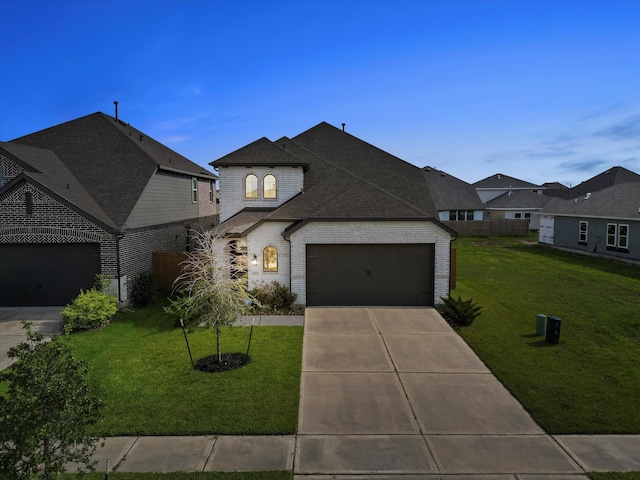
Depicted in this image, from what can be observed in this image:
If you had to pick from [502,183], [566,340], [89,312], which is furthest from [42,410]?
[502,183]

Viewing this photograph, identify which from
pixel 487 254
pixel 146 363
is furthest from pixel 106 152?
pixel 487 254

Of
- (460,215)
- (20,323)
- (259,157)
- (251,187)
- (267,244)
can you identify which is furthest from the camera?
(460,215)

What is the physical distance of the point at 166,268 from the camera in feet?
62.3

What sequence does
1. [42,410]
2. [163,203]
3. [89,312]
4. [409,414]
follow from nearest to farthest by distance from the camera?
[42,410], [409,414], [89,312], [163,203]

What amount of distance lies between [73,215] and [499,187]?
63.2 m

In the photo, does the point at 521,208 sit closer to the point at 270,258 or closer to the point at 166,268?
the point at 270,258

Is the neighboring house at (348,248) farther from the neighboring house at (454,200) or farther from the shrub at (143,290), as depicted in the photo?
the neighboring house at (454,200)

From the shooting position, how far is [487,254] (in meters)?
32.0

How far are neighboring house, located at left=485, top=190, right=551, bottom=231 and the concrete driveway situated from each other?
168 ft

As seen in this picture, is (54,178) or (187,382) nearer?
(187,382)

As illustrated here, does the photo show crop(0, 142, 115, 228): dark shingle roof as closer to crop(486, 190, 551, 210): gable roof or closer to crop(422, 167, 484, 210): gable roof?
crop(422, 167, 484, 210): gable roof

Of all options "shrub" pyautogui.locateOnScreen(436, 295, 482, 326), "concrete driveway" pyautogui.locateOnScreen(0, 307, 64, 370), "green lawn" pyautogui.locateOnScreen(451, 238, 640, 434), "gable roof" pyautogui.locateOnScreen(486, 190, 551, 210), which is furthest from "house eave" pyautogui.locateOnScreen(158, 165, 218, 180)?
"gable roof" pyautogui.locateOnScreen(486, 190, 551, 210)

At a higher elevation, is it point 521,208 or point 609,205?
point 521,208

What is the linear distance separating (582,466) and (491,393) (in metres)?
2.60
